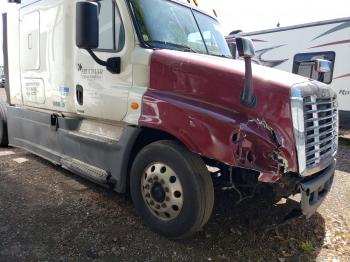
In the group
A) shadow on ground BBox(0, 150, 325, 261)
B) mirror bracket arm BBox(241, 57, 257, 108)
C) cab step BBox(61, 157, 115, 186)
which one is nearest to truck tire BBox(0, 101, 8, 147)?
shadow on ground BBox(0, 150, 325, 261)

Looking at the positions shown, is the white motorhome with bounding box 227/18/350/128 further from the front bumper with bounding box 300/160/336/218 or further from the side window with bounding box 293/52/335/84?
the front bumper with bounding box 300/160/336/218

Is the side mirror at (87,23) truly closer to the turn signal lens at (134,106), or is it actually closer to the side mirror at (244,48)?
the turn signal lens at (134,106)

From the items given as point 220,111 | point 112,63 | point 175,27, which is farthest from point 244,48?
point 112,63

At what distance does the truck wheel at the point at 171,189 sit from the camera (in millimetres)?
3127

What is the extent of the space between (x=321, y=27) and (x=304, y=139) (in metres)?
7.30

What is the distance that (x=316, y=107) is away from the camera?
3084 millimetres

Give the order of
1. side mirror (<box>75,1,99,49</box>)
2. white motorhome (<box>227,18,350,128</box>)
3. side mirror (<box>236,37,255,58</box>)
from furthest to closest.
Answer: white motorhome (<box>227,18,350,128</box>) < side mirror (<box>75,1,99,49</box>) < side mirror (<box>236,37,255,58</box>)

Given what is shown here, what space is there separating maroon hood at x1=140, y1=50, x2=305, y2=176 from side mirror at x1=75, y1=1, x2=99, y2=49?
62 centimetres

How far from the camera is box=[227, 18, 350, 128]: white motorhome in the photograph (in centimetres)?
873

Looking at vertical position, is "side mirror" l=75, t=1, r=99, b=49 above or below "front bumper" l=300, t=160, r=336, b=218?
above

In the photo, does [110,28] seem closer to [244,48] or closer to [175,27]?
[175,27]

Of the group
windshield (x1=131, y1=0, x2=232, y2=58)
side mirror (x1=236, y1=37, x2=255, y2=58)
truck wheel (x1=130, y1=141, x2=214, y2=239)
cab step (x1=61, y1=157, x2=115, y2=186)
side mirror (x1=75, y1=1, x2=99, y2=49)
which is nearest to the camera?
side mirror (x1=236, y1=37, x2=255, y2=58)

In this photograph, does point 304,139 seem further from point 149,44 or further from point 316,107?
point 149,44

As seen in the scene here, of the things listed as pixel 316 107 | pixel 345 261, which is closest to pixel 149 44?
pixel 316 107
